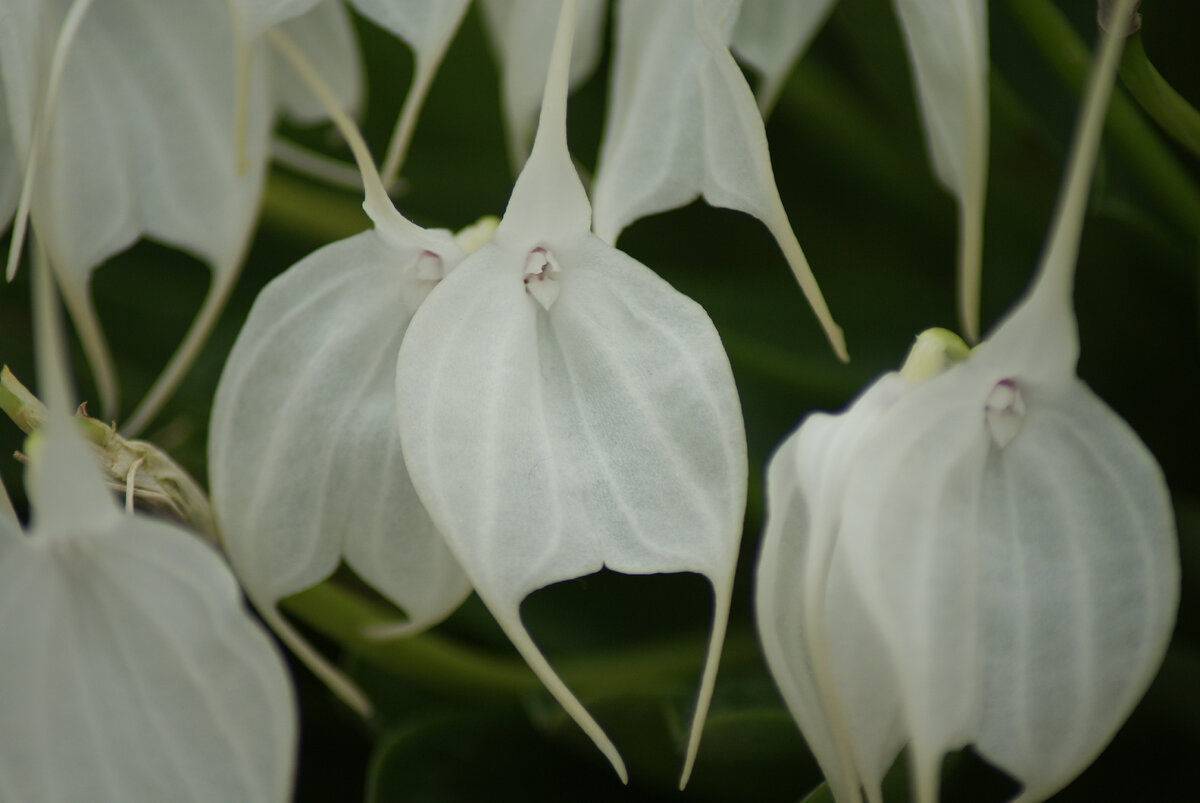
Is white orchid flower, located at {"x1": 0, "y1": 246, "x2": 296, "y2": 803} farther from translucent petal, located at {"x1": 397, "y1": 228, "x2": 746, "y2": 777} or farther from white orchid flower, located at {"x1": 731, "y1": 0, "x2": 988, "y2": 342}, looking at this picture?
white orchid flower, located at {"x1": 731, "y1": 0, "x2": 988, "y2": 342}

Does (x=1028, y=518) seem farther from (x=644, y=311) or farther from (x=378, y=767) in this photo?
(x=378, y=767)

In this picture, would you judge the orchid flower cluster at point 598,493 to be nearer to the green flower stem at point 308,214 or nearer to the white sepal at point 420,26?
the white sepal at point 420,26

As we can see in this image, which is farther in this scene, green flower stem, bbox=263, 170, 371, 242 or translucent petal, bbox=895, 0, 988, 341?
green flower stem, bbox=263, 170, 371, 242

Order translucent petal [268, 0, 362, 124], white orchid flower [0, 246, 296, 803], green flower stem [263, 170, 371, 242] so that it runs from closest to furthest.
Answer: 1. white orchid flower [0, 246, 296, 803]
2. translucent petal [268, 0, 362, 124]
3. green flower stem [263, 170, 371, 242]

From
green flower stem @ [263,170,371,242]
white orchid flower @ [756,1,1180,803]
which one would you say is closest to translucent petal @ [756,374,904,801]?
white orchid flower @ [756,1,1180,803]

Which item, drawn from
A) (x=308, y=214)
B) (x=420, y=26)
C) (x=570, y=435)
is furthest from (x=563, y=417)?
(x=308, y=214)

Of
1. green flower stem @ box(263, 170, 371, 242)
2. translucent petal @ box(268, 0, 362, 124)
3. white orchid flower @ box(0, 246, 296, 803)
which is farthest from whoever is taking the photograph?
green flower stem @ box(263, 170, 371, 242)

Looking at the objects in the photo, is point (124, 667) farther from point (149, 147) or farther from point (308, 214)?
point (308, 214)
